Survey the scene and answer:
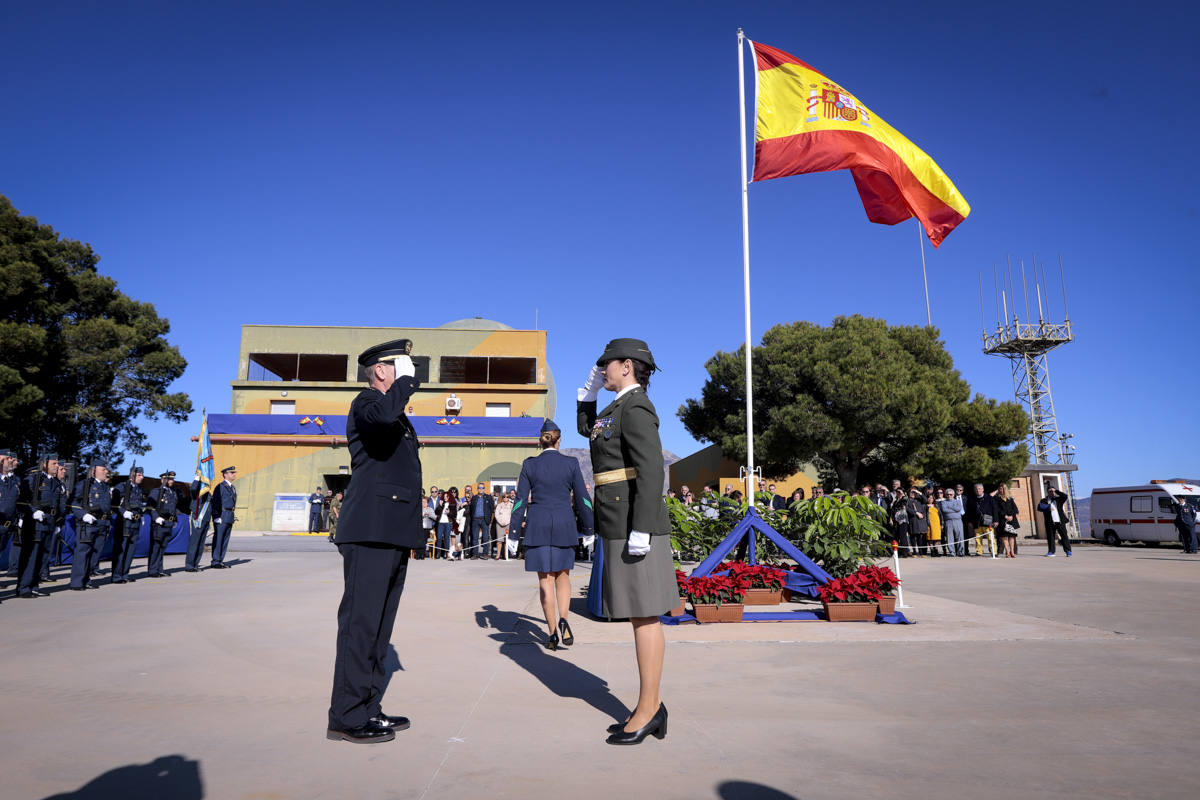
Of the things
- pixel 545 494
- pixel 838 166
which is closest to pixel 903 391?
pixel 838 166

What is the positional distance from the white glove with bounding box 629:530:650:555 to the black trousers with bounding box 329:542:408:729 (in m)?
1.18

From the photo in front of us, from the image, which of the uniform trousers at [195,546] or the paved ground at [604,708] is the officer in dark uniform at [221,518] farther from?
the paved ground at [604,708]

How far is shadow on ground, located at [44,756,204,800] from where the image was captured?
252 cm

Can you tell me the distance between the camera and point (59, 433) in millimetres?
29062

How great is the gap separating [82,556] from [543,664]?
8128mm

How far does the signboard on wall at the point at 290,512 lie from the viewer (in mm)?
32062

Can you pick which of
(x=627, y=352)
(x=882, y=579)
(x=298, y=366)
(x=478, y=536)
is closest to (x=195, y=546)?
(x=478, y=536)

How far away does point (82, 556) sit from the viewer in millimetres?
9516

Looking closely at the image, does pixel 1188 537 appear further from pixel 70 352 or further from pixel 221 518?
pixel 70 352

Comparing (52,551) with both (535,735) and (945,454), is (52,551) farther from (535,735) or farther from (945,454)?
(945,454)

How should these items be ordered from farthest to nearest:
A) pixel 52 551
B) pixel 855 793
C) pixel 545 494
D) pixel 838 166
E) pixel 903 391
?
pixel 903 391 → pixel 52 551 → pixel 838 166 → pixel 545 494 → pixel 855 793

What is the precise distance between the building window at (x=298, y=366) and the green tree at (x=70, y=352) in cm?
339

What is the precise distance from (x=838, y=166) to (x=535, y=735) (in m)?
7.79

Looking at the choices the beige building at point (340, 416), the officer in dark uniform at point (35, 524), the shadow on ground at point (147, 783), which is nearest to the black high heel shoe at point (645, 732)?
the shadow on ground at point (147, 783)
